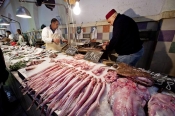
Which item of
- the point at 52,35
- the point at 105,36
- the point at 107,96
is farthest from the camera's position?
the point at 52,35

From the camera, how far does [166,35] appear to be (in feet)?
7.36

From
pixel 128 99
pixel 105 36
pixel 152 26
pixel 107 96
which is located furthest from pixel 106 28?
pixel 128 99

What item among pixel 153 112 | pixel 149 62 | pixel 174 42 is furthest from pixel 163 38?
pixel 153 112

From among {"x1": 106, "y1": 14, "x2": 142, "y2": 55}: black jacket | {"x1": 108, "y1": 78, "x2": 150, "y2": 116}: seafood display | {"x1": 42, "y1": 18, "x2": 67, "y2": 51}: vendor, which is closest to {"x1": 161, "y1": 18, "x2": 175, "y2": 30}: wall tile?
{"x1": 106, "y1": 14, "x2": 142, "y2": 55}: black jacket

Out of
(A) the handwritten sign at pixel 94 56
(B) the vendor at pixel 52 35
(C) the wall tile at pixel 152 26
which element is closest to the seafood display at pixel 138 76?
(A) the handwritten sign at pixel 94 56

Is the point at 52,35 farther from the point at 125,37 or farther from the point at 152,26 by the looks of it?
the point at 152,26

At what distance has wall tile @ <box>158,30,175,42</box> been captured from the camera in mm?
2185

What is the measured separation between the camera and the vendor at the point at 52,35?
3629mm

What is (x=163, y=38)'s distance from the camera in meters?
2.29

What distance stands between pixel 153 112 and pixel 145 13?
9.37 ft

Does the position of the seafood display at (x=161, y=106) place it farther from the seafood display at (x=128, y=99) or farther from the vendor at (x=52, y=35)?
the vendor at (x=52, y=35)

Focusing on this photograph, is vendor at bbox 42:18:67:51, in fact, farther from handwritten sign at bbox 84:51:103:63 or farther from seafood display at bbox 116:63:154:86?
seafood display at bbox 116:63:154:86

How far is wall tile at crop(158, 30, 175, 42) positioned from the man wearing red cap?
603 mm

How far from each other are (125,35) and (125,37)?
0.17ft
